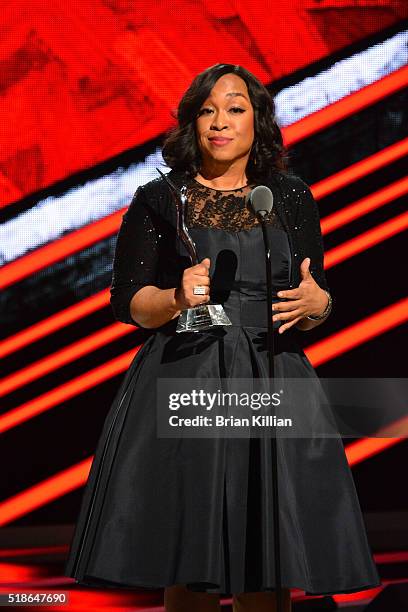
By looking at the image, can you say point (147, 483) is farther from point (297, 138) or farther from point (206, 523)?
point (297, 138)

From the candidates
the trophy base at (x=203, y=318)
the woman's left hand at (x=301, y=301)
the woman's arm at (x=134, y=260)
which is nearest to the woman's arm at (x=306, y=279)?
the woman's left hand at (x=301, y=301)

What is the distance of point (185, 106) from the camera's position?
6.42 ft

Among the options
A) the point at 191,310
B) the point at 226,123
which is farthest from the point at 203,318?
the point at 226,123

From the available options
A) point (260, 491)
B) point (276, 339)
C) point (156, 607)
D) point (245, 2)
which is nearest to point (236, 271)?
point (276, 339)

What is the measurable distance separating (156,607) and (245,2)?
6.46 ft

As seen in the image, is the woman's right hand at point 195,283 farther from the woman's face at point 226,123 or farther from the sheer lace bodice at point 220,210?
the woman's face at point 226,123

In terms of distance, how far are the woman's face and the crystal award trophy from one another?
0.20 metres

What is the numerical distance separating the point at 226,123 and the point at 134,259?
13.5 inches

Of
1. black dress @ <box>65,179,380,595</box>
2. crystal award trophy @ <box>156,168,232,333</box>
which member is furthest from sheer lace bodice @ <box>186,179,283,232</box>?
crystal award trophy @ <box>156,168,232,333</box>

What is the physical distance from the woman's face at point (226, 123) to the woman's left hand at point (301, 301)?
12.1 inches

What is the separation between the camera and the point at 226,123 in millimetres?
1904

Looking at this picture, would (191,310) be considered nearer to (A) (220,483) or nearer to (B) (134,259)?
(B) (134,259)

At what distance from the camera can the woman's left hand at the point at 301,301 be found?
5.64 ft

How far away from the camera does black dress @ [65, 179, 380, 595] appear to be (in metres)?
1.69
